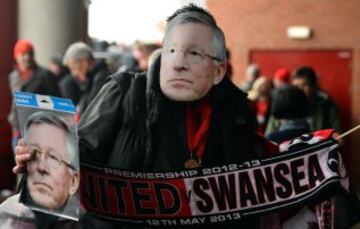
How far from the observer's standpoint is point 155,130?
8.57 ft

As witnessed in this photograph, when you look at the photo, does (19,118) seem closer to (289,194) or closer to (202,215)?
(202,215)

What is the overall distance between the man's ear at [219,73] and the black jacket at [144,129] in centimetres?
2

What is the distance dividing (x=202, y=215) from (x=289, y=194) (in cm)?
33

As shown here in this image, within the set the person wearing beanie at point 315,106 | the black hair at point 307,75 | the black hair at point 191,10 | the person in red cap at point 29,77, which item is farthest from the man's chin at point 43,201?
the person in red cap at point 29,77

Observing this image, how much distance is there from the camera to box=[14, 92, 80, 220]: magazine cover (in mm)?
2379

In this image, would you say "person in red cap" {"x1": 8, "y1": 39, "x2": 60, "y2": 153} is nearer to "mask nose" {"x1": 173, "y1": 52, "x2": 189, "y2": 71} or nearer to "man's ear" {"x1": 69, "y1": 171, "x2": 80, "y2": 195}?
"mask nose" {"x1": 173, "y1": 52, "x2": 189, "y2": 71}

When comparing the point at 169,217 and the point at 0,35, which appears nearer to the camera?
the point at 169,217

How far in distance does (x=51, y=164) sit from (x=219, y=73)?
2.33ft

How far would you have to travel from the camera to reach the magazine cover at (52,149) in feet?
7.80

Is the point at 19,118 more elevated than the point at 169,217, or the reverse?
the point at 19,118

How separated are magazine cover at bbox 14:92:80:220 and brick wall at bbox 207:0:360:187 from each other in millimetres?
854

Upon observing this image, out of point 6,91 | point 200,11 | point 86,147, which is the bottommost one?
point 6,91

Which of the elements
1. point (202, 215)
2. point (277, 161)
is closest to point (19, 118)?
point (202, 215)

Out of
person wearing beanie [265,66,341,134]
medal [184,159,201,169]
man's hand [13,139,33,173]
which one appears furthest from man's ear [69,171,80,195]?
person wearing beanie [265,66,341,134]
